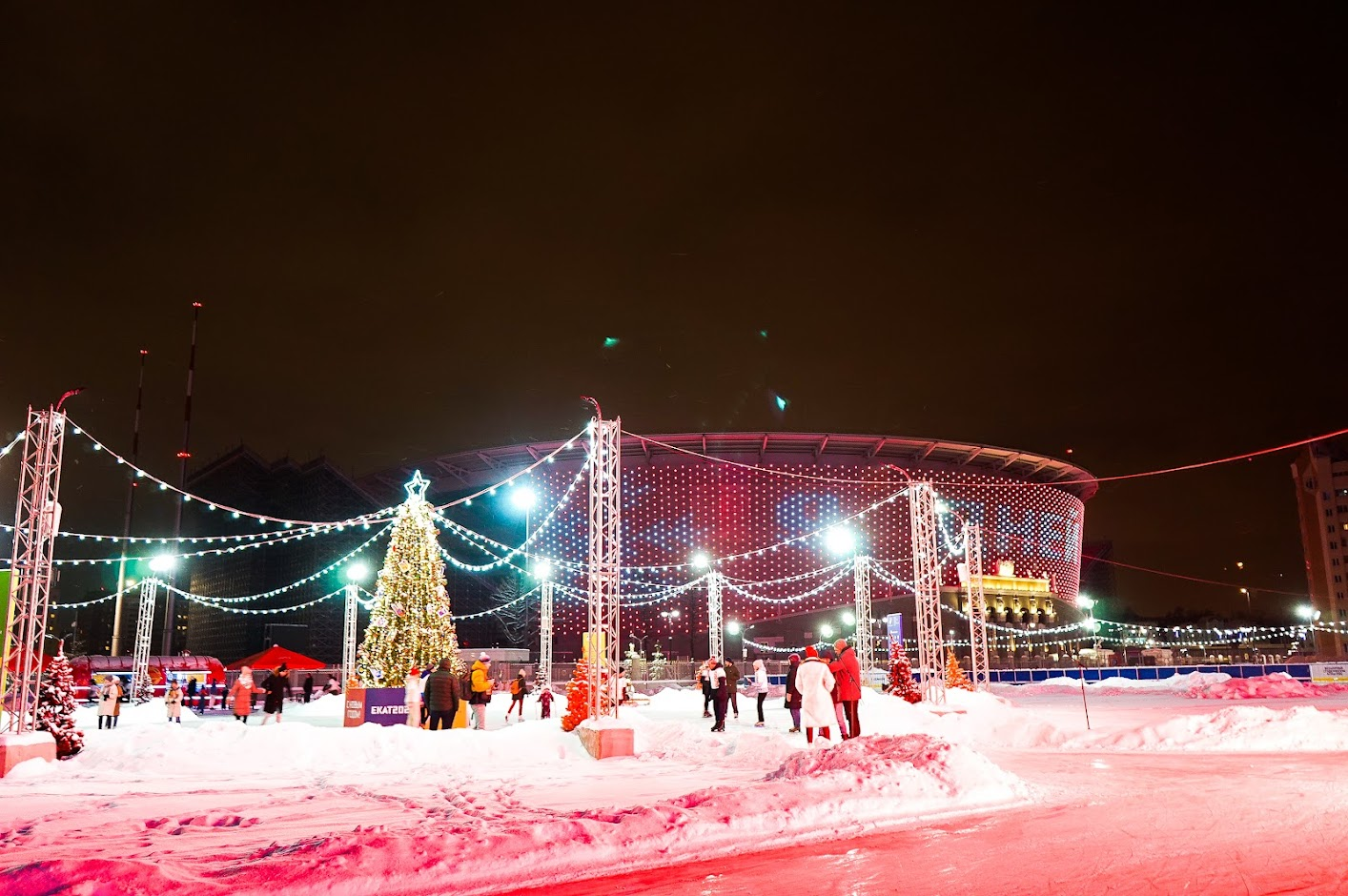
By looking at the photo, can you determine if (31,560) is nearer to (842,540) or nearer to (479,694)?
(479,694)

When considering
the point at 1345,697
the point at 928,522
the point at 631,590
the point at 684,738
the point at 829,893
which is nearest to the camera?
the point at 829,893

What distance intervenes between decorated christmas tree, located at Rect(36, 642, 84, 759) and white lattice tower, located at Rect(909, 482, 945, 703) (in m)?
14.5

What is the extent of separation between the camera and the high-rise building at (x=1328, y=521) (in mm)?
115688

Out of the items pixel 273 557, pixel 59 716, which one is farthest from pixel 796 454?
pixel 59 716

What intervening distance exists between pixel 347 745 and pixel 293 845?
6.57 m

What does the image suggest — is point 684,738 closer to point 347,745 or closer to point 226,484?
point 347,745

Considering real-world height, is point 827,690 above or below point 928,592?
below

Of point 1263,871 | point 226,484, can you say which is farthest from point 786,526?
point 1263,871

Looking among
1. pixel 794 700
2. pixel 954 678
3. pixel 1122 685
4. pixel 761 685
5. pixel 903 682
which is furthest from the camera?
pixel 1122 685

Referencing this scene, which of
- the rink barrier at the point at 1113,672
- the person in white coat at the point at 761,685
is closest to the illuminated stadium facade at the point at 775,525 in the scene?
the rink barrier at the point at 1113,672

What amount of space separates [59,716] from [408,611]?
35.2 ft

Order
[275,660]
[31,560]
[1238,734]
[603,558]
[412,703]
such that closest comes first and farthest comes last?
[31,560] < [1238,734] < [603,558] < [412,703] < [275,660]

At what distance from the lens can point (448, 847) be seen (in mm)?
5430

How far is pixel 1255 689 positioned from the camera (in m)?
25.1
